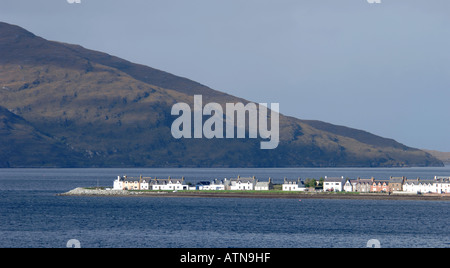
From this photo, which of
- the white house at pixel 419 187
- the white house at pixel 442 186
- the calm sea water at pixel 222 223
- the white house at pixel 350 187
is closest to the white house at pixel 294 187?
the white house at pixel 350 187

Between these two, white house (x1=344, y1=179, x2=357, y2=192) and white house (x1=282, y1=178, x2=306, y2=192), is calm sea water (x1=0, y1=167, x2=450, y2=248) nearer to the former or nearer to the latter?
white house (x1=282, y1=178, x2=306, y2=192)

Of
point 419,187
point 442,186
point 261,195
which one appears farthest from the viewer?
point 419,187

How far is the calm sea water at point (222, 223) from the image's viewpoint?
301 ft

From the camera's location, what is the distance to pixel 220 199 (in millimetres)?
183375

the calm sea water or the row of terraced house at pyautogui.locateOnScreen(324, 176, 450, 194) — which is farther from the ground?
the row of terraced house at pyautogui.locateOnScreen(324, 176, 450, 194)

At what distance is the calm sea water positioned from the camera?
91812 mm

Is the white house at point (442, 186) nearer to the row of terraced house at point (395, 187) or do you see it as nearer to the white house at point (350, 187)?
the row of terraced house at point (395, 187)

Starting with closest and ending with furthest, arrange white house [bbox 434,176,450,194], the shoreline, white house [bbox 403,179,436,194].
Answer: the shoreline < white house [bbox 434,176,450,194] < white house [bbox 403,179,436,194]

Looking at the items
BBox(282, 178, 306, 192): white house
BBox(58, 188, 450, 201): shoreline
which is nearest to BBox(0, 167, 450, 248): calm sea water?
BBox(58, 188, 450, 201): shoreline

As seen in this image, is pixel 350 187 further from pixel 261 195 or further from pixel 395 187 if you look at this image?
pixel 261 195

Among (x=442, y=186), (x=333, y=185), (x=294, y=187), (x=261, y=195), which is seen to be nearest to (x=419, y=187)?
(x=442, y=186)

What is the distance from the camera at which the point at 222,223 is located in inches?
4572
